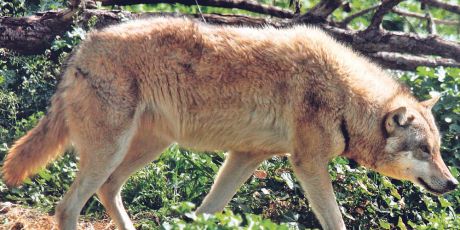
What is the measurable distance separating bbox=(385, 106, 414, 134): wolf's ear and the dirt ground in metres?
2.48

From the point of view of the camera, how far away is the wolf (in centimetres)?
776

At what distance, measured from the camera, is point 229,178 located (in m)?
8.41

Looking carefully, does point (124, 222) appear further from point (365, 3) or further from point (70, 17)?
point (365, 3)

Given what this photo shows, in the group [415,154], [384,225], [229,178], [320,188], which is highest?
[415,154]

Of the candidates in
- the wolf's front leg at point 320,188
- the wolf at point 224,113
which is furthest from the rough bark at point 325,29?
the wolf's front leg at point 320,188

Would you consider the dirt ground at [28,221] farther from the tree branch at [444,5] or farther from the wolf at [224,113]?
the tree branch at [444,5]

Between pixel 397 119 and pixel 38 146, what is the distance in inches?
115

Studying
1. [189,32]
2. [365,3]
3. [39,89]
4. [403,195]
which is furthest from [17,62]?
[365,3]

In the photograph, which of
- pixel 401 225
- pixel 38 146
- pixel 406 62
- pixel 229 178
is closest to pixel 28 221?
pixel 38 146

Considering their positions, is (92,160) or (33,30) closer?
(92,160)

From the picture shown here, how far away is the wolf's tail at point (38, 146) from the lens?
7895 millimetres

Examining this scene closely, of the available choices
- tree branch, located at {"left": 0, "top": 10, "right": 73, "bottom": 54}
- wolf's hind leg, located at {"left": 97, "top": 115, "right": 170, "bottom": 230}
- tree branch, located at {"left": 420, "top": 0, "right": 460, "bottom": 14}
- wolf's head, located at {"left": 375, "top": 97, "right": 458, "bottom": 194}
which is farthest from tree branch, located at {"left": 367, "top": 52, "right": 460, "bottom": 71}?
wolf's hind leg, located at {"left": 97, "top": 115, "right": 170, "bottom": 230}

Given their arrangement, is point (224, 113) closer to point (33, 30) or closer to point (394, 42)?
point (33, 30)

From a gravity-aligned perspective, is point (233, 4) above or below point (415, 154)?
above
